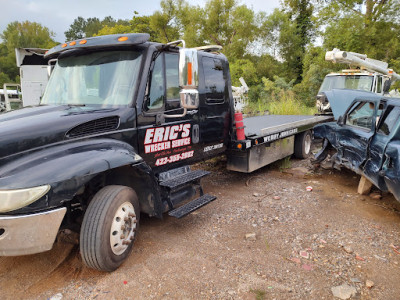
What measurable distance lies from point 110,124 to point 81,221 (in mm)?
1045

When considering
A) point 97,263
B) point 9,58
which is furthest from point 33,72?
point 9,58

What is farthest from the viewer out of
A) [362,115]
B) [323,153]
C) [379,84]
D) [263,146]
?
[379,84]

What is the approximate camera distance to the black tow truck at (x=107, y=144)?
98.7 inches

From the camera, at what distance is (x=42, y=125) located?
2.86 m

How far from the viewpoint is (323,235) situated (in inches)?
154

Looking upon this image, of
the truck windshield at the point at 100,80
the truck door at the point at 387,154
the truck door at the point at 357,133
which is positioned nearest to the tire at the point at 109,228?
the truck windshield at the point at 100,80

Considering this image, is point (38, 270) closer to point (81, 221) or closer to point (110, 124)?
point (81, 221)

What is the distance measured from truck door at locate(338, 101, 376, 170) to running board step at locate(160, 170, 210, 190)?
263 centimetres

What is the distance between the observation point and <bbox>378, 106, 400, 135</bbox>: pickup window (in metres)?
4.48

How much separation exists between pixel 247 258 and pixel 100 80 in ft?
8.47

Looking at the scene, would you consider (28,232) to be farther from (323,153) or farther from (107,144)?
(323,153)

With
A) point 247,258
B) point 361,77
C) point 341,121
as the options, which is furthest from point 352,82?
point 247,258

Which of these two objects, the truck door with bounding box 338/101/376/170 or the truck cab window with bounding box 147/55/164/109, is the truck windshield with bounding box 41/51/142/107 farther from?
the truck door with bounding box 338/101/376/170

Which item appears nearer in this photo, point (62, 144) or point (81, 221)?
point (62, 144)
